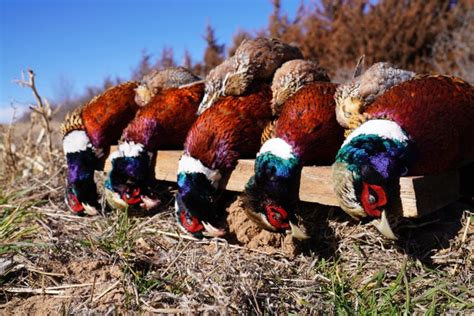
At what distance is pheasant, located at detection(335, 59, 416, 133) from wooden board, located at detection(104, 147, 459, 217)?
0.33m

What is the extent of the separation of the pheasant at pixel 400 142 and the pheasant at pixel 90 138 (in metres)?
2.44

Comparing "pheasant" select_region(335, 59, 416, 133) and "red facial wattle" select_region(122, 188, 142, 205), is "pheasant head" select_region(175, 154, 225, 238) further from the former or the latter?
"pheasant" select_region(335, 59, 416, 133)

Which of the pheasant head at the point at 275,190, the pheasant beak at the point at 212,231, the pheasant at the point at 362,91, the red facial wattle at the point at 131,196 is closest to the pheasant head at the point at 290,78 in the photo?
the pheasant at the point at 362,91

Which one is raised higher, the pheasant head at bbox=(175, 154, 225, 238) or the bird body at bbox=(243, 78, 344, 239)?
the bird body at bbox=(243, 78, 344, 239)

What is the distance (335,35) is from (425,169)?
8.09m

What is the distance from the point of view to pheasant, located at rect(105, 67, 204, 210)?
152 inches

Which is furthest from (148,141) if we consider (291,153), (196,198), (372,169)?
(372,169)

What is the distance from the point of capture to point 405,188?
2.50 m

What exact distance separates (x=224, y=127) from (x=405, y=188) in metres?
1.42

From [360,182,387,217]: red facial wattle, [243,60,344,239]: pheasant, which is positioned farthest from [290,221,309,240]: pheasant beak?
[360,182,387,217]: red facial wattle

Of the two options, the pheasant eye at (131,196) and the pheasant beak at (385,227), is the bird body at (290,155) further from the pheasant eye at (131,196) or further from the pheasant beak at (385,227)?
the pheasant eye at (131,196)

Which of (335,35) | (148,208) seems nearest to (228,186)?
(148,208)

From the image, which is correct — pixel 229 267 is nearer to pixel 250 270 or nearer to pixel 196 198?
pixel 250 270

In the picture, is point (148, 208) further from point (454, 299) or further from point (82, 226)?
point (454, 299)
